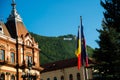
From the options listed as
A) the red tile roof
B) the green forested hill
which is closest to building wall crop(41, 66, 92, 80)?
the red tile roof

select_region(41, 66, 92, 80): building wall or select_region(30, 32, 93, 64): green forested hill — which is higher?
select_region(30, 32, 93, 64): green forested hill

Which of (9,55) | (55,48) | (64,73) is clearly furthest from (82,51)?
(55,48)

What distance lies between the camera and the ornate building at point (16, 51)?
5331 cm

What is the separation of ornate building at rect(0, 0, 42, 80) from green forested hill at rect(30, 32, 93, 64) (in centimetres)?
6398

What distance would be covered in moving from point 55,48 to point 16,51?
93.1 m

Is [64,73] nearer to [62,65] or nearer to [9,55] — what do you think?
[62,65]

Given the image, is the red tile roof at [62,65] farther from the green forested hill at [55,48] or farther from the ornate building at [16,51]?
the green forested hill at [55,48]

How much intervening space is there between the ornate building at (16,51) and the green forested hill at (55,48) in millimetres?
63980

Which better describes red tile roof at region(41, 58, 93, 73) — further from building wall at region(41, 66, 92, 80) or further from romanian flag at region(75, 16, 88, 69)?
romanian flag at region(75, 16, 88, 69)

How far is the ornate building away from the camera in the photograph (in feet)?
175

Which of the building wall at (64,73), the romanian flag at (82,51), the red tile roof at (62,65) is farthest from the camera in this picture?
the red tile roof at (62,65)

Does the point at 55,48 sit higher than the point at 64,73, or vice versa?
the point at 55,48

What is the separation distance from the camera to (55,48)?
149 m

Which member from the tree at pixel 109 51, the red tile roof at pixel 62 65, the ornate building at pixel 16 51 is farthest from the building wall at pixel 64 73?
the tree at pixel 109 51
